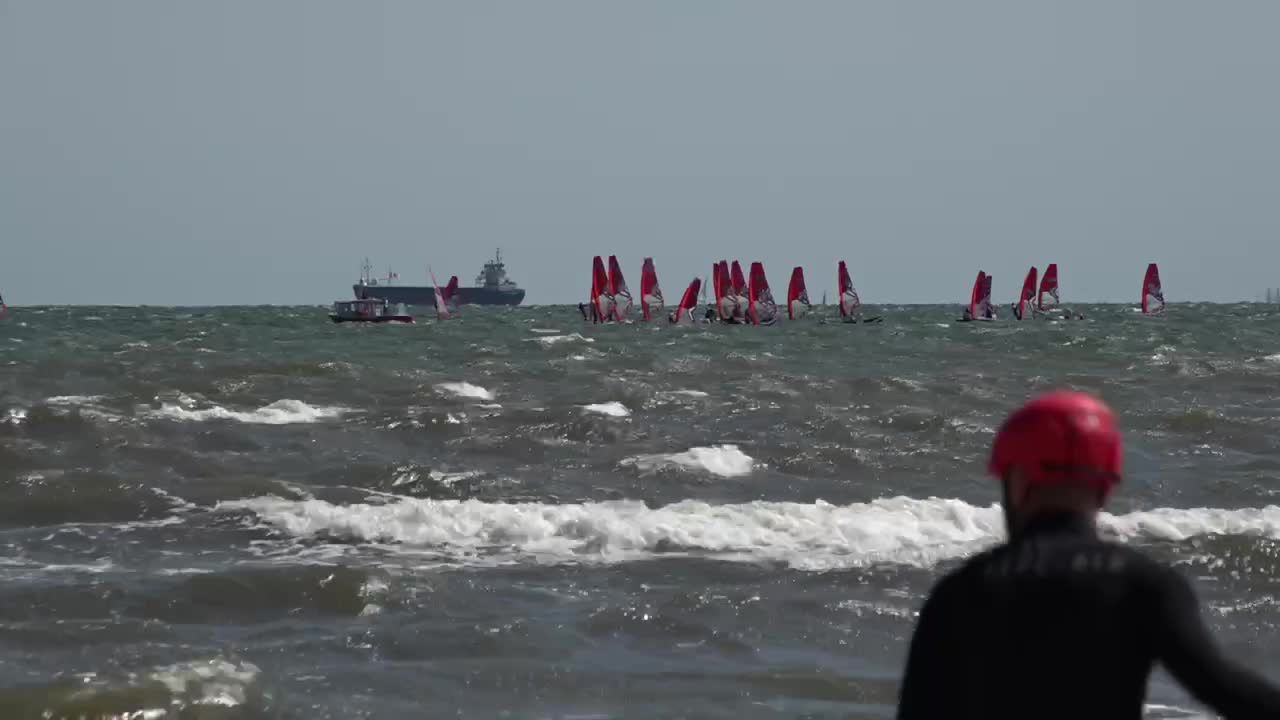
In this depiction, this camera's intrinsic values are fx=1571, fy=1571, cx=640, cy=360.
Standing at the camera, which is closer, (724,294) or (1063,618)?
(1063,618)

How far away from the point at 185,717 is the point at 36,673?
118 centimetres

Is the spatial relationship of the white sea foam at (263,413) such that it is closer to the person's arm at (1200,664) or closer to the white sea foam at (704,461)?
the white sea foam at (704,461)

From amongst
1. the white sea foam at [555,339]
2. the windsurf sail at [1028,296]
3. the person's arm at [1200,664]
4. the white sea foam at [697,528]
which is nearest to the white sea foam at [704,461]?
the white sea foam at [697,528]

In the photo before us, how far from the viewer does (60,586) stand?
35.1 feet

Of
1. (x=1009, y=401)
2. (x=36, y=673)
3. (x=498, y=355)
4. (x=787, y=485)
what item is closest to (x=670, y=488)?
(x=787, y=485)

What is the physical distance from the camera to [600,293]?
244 feet

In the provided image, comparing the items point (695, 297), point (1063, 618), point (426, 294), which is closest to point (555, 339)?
point (695, 297)

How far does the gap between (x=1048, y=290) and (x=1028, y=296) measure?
222 cm

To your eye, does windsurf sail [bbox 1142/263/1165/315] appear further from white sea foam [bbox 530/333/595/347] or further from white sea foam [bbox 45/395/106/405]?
white sea foam [bbox 45/395/106/405]

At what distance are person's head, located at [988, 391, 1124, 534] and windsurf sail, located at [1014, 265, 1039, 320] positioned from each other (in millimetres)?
81372

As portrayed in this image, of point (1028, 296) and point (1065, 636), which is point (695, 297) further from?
point (1065, 636)

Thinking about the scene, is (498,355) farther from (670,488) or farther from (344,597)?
(344,597)

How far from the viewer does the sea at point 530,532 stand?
8398mm

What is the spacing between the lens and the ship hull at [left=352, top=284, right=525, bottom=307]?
176m
